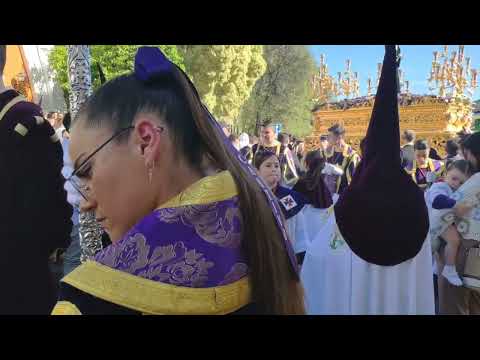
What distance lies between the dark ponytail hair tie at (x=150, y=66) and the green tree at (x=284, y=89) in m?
32.7

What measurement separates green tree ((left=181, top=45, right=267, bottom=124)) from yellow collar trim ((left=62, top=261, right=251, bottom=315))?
1960cm

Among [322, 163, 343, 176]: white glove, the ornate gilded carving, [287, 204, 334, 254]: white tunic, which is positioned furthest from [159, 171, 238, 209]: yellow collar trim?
the ornate gilded carving

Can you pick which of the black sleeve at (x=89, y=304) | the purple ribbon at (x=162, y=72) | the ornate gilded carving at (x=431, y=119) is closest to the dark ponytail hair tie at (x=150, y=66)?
the purple ribbon at (x=162, y=72)

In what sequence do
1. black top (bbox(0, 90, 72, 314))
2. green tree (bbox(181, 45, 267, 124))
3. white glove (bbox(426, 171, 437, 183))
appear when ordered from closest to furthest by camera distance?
black top (bbox(0, 90, 72, 314)) < white glove (bbox(426, 171, 437, 183)) < green tree (bbox(181, 45, 267, 124))

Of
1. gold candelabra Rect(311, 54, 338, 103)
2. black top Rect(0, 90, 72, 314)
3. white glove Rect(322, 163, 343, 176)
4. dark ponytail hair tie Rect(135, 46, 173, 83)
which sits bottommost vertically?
white glove Rect(322, 163, 343, 176)

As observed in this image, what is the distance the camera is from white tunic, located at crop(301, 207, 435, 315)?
3.32 m

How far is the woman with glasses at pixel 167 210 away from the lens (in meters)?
0.99

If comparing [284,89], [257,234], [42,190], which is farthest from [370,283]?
[284,89]

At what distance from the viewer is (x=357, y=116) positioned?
14.5 metres

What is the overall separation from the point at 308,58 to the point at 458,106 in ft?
82.8

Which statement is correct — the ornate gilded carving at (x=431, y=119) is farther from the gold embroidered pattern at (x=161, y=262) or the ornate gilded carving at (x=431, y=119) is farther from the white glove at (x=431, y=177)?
the gold embroidered pattern at (x=161, y=262)

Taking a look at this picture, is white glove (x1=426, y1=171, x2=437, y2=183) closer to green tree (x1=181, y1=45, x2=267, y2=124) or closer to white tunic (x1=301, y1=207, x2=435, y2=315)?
white tunic (x1=301, y1=207, x2=435, y2=315)
